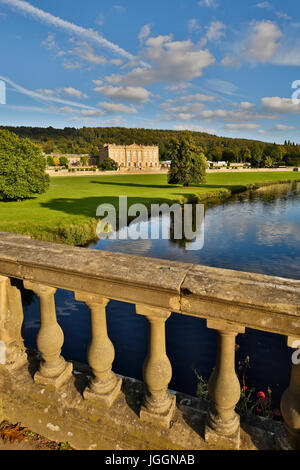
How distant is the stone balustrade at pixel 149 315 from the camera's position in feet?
6.55

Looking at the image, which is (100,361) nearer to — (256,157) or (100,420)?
(100,420)

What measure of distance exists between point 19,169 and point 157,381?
3692 cm

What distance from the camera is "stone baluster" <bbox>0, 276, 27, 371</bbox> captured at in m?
3.01

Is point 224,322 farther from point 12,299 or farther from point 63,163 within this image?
point 63,163

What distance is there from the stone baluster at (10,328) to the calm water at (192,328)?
5790 mm

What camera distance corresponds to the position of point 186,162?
52.4 m

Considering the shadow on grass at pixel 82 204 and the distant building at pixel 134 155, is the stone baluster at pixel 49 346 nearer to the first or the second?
the shadow on grass at pixel 82 204

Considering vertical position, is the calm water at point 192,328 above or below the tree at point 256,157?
below

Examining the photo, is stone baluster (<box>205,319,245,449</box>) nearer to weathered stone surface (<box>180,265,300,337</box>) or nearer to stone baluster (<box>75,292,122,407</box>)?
weathered stone surface (<box>180,265,300,337</box>)

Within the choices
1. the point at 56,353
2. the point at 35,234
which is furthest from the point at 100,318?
the point at 35,234

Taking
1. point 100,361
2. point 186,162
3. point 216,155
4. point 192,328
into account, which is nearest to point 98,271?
point 100,361

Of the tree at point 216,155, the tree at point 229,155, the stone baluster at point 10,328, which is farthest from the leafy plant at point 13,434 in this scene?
the tree at point 229,155

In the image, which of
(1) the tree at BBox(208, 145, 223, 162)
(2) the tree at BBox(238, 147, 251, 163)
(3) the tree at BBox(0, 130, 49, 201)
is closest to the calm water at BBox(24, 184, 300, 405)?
(3) the tree at BBox(0, 130, 49, 201)
